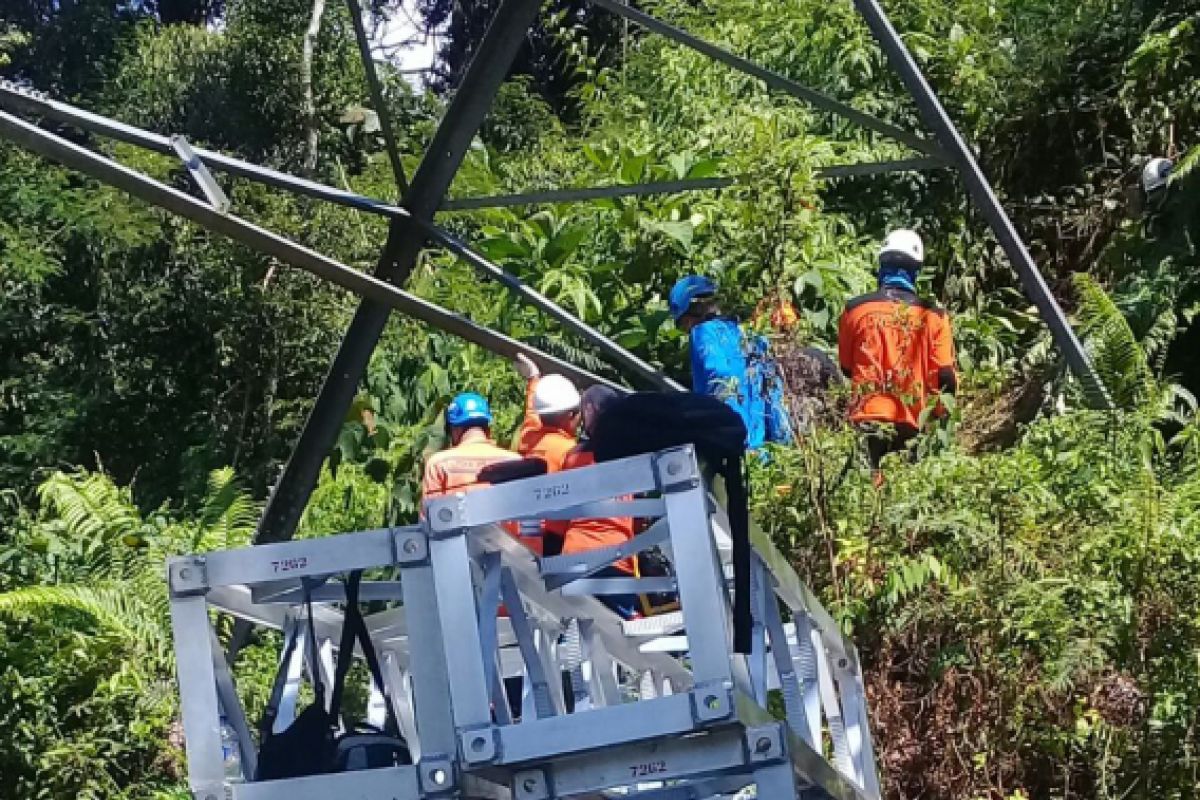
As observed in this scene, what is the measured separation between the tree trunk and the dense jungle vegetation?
0.20 feet

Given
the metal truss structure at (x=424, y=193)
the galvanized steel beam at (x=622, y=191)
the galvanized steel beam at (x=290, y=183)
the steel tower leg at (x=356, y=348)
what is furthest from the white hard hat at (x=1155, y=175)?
the steel tower leg at (x=356, y=348)

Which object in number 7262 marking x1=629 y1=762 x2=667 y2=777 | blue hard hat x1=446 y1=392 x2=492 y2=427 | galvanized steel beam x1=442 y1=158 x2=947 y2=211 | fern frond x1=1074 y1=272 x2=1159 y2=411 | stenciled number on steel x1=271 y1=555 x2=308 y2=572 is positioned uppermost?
galvanized steel beam x1=442 y1=158 x2=947 y2=211

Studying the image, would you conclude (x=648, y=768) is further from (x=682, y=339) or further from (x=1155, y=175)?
(x=1155, y=175)

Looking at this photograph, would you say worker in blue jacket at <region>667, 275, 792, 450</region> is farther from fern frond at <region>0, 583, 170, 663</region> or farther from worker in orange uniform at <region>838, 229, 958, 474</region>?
fern frond at <region>0, 583, 170, 663</region>

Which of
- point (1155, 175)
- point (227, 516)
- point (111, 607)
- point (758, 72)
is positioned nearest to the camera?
point (758, 72)

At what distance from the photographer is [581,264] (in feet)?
42.2

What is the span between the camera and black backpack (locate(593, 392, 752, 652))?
3826mm

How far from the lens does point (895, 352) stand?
9.41 m

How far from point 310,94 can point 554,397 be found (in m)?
11.3

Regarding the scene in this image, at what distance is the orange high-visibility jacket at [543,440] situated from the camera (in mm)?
8547

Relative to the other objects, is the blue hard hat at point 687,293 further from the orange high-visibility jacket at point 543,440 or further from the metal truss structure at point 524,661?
the metal truss structure at point 524,661

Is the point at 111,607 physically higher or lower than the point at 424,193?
lower

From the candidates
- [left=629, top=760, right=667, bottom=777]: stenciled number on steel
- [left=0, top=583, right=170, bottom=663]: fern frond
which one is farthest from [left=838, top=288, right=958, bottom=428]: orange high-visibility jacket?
[left=629, top=760, right=667, bottom=777]: stenciled number on steel

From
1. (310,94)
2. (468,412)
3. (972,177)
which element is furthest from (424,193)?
(310,94)
